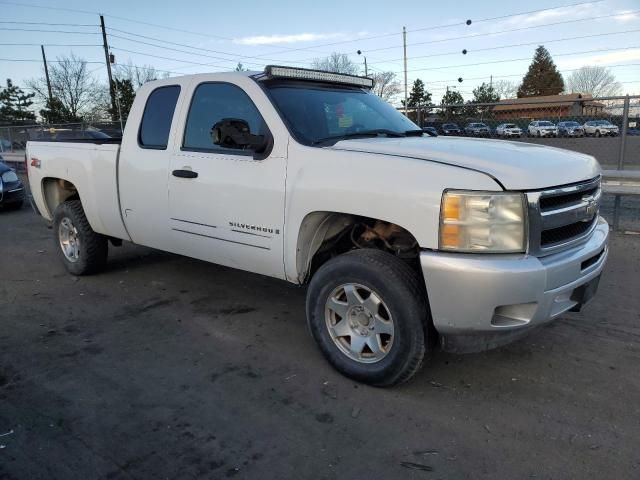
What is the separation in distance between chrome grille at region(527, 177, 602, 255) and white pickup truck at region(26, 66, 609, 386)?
0.01m

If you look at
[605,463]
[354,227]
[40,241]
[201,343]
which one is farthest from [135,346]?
[40,241]

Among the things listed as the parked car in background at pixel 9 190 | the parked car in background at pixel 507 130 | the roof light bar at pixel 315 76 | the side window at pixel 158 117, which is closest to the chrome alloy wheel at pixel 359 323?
the roof light bar at pixel 315 76

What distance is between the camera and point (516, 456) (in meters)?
2.59

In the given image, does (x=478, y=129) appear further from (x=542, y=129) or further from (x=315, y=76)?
(x=315, y=76)

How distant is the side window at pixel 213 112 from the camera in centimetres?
384

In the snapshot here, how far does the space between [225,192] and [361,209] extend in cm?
123

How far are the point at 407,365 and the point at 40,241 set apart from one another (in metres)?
6.83

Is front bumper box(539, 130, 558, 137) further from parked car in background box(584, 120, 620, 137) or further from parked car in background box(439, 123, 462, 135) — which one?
parked car in background box(439, 123, 462, 135)

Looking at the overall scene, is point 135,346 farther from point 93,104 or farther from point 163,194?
point 93,104

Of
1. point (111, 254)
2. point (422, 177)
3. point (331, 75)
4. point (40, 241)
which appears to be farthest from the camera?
point (40, 241)

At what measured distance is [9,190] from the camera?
10.8 metres

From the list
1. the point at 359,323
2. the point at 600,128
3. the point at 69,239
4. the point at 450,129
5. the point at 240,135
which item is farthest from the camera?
the point at 450,129

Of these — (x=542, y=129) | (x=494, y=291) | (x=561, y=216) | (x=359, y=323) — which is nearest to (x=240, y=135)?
(x=359, y=323)

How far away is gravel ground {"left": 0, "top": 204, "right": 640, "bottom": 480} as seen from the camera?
2.56m
